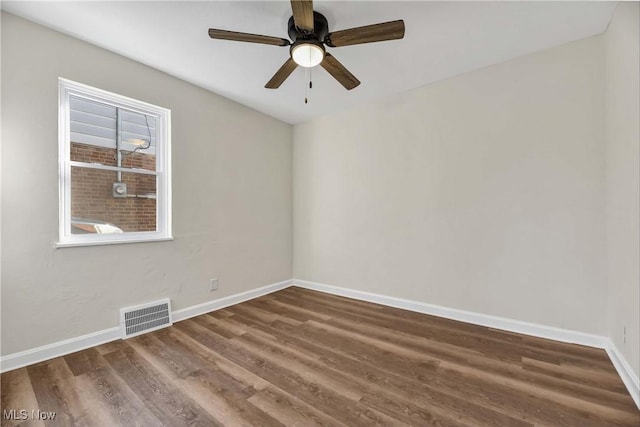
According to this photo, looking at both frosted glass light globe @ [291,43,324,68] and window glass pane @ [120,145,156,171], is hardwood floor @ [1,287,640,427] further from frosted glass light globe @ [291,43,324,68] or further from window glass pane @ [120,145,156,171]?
frosted glass light globe @ [291,43,324,68]

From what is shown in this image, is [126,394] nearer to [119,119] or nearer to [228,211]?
[228,211]

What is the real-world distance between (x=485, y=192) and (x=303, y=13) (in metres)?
2.42

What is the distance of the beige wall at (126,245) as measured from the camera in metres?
2.04

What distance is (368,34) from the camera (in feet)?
5.99

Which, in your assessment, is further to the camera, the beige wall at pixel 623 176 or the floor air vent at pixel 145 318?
the floor air vent at pixel 145 318

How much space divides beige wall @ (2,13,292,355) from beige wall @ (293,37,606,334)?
1.24 m

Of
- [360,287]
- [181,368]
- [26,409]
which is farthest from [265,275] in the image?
[26,409]

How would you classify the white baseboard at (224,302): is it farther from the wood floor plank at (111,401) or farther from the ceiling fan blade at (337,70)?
the ceiling fan blade at (337,70)

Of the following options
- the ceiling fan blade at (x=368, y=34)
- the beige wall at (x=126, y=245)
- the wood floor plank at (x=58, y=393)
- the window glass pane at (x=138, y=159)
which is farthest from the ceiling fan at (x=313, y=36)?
the wood floor plank at (x=58, y=393)

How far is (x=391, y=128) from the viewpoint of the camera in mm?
3428

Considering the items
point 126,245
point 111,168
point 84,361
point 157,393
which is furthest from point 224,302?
point 111,168

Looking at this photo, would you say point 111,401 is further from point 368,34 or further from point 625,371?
point 625,371

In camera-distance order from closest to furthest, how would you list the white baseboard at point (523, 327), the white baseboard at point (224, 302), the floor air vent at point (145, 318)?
the white baseboard at point (523, 327), the floor air vent at point (145, 318), the white baseboard at point (224, 302)

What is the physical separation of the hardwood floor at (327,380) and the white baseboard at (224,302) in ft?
0.88
